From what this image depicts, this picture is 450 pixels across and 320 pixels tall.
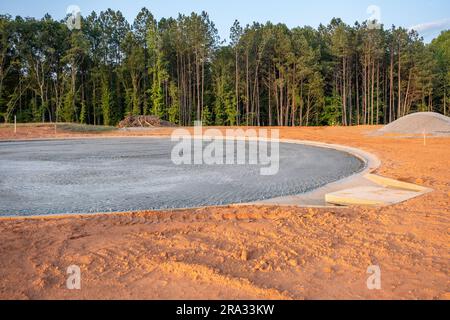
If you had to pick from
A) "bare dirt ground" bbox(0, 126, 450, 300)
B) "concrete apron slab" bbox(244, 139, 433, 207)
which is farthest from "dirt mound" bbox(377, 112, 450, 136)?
"bare dirt ground" bbox(0, 126, 450, 300)

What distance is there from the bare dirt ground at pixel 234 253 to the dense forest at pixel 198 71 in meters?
42.8

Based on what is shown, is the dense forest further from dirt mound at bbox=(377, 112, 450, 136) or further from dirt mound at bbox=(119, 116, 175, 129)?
dirt mound at bbox=(377, 112, 450, 136)

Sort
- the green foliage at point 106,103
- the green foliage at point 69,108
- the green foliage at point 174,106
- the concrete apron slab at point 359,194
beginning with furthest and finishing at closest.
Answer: the green foliage at point 106,103
the green foliage at point 174,106
the green foliage at point 69,108
the concrete apron slab at point 359,194

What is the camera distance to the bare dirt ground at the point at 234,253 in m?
3.59

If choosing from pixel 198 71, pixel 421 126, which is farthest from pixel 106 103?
pixel 421 126

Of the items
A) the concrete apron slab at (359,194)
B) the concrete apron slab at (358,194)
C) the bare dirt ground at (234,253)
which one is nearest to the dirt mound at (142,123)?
the concrete apron slab at (358,194)

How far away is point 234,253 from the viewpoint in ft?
14.6

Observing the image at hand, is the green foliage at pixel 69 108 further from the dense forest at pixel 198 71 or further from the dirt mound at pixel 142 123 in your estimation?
the dirt mound at pixel 142 123

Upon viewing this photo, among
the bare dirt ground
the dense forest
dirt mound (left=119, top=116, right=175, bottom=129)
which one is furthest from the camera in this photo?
the dense forest

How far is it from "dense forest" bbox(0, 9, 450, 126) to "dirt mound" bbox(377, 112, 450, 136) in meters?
24.8

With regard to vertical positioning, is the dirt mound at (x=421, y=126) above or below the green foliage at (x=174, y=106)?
below

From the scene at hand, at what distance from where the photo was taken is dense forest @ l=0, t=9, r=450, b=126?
4928 centimetres

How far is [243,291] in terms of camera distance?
11.7 feet

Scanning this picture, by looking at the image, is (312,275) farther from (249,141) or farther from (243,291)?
(249,141)
